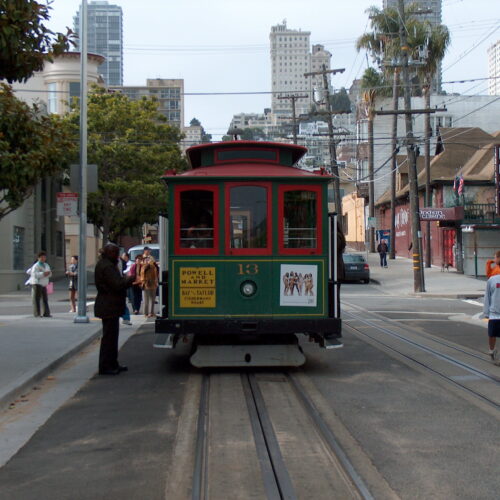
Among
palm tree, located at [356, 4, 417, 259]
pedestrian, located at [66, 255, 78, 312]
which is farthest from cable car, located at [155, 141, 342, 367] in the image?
palm tree, located at [356, 4, 417, 259]

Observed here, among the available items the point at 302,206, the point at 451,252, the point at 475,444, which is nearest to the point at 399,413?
the point at 475,444

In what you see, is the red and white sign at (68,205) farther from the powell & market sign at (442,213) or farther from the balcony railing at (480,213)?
the balcony railing at (480,213)

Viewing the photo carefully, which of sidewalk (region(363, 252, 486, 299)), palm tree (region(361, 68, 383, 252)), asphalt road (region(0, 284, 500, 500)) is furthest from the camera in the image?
palm tree (region(361, 68, 383, 252))

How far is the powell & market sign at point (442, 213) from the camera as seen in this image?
34625 mm

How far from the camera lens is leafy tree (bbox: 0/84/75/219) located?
10000mm

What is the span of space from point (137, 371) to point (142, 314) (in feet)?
34.2

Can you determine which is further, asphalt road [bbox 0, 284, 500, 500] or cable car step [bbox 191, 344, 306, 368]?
cable car step [bbox 191, 344, 306, 368]

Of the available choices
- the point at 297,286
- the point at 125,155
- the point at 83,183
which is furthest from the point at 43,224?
the point at 297,286

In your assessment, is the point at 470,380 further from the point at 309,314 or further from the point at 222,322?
the point at 222,322

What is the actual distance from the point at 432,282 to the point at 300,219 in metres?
25.7

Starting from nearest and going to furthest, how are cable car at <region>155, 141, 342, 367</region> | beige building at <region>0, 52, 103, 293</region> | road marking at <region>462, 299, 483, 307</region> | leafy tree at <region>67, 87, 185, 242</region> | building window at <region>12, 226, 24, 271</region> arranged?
cable car at <region>155, 141, 342, 367</region> → road marking at <region>462, 299, 483, 307</region> → beige building at <region>0, 52, 103, 293</region> → building window at <region>12, 226, 24, 271</region> → leafy tree at <region>67, 87, 185, 242</region>

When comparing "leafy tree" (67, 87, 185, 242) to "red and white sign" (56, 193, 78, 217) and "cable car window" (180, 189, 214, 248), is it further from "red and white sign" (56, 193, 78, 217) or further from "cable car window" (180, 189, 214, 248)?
"cable car window" (180, 189, 214, 248)

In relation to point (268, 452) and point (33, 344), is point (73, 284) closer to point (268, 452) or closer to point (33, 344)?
point (33, 344)

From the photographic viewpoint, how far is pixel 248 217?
10531mm
